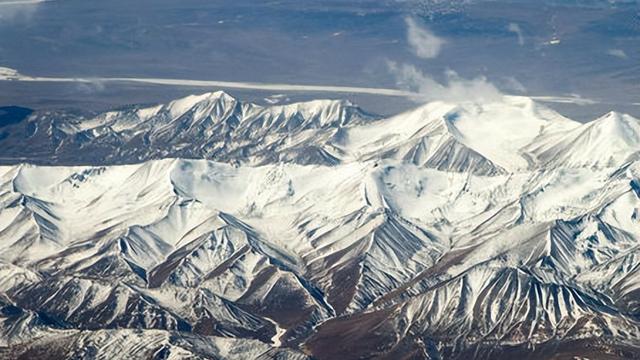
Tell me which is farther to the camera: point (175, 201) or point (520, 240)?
point (175, 201)

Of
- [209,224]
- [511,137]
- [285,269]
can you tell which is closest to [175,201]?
[209,224]

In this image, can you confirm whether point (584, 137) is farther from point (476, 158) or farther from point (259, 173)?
point (259, 173)

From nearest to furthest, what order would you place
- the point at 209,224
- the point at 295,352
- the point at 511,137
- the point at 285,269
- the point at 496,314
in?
the point at 295,352, the point at 496,314, the point at 285,269, the point at 209,224, the point at 511,137

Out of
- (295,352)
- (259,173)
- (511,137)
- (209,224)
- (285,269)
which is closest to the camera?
(295,352)

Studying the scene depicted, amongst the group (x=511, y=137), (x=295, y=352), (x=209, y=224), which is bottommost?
(x=511, y=137)

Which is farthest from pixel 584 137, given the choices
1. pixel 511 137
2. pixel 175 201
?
pixel 175 201

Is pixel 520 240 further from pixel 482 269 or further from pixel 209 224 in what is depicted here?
pixel 209 224

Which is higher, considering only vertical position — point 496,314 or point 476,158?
point 496,314
